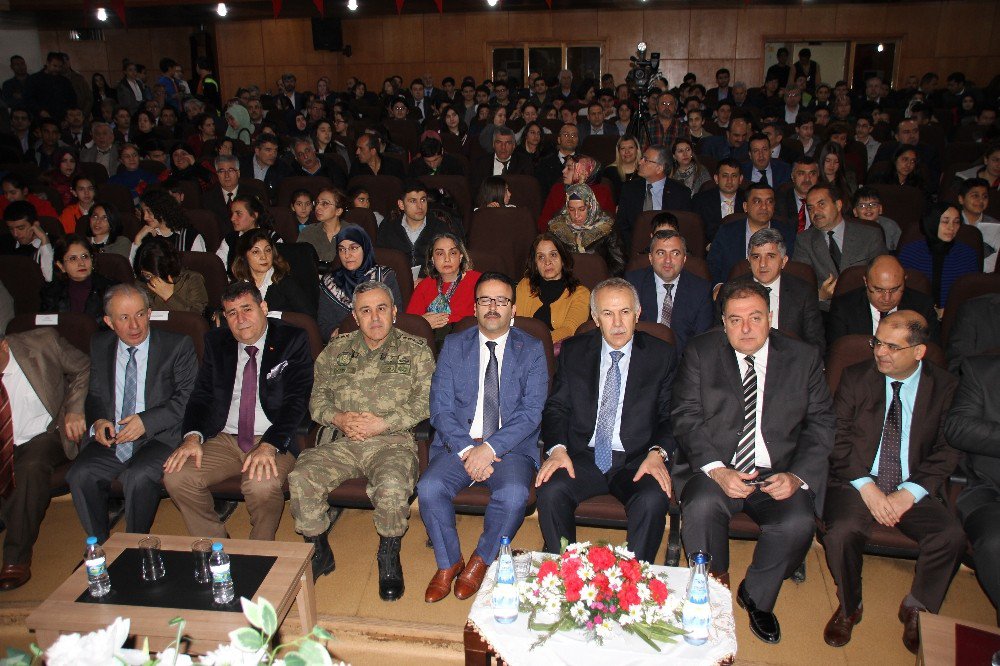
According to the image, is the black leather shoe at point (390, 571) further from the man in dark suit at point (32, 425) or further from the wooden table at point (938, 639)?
the wooden table at point (938, 639)

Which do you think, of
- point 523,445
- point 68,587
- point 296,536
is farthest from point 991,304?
point 68,587

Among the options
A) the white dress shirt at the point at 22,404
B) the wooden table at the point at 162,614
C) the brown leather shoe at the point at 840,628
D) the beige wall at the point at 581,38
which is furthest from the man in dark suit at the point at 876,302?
the beige wall at the point at 581,38

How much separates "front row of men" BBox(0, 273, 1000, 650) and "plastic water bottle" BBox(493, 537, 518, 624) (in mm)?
580

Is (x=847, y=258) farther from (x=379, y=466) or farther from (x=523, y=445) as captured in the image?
(x=379, y=466)

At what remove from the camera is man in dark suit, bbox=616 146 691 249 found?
5.36 metres

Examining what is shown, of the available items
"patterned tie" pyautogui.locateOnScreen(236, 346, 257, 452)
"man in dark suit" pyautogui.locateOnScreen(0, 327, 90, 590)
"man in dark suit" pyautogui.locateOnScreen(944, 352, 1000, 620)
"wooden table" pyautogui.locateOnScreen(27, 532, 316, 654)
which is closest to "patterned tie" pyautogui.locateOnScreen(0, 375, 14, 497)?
"man in dark suit" pyautogui.locateOnScreen(0, 327, 90, 590)

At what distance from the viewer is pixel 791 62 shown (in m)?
12.2

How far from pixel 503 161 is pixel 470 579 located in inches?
183

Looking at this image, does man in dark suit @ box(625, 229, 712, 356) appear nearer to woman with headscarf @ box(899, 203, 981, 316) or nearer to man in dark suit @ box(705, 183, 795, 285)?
man in dark suit @ box(705, 183, 795, 285)

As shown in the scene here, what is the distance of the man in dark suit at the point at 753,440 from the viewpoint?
2676mm

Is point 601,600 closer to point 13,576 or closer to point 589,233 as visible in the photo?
point 13,576

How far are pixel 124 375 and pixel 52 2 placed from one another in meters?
11.1

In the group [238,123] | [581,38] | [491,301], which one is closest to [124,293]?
[491,301]

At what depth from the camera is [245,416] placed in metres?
Answer: 3.29
